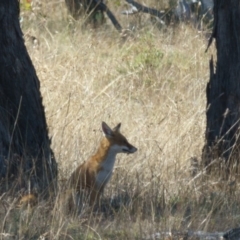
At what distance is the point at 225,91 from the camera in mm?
7949

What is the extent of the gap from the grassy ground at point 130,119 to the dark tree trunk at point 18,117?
0.49 meters

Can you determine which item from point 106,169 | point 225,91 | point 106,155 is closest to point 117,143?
point 106,155

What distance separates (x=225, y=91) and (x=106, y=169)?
4.42ft

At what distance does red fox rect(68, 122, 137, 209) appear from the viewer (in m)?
7.11

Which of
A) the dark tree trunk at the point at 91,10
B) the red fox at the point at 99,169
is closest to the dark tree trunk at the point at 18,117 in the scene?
the red fox at the point at 99,169

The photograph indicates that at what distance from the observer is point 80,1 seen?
1523 cm

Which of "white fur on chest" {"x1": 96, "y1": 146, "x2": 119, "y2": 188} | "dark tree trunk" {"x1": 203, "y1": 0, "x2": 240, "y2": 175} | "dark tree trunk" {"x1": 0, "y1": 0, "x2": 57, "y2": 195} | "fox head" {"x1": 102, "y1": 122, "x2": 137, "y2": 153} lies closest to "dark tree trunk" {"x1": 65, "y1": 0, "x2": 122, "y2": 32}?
"dark tree trunk" {"x1": 203, "y1": 0, "x2": 240, "y2": 175}

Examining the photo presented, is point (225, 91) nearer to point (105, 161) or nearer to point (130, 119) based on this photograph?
point (105, 161)

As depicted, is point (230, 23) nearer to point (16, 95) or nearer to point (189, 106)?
point (16, 95)

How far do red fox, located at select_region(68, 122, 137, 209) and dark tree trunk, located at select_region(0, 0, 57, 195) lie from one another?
200 mm

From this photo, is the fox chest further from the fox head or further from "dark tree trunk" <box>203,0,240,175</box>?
"dark tree trunk" <box>203,0,240,175</box>

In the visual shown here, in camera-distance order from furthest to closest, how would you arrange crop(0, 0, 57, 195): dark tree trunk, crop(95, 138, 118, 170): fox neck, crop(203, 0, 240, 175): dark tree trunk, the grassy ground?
1. crop(203, 0, 240, 175): dark tree trunk
2. crop(95, 138, 118, 170): fox neck
3. crop(0, 0, 57, 195): dark tree trunk
4. the grassy ground

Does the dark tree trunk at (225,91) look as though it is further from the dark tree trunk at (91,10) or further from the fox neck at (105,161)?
the dark tree trunk at (91,10)

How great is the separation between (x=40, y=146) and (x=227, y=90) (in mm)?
1726
